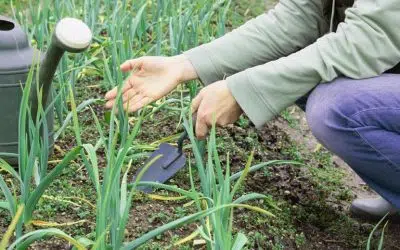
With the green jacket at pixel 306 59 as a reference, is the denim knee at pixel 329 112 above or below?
below

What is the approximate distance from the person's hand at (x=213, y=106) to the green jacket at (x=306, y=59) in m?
0.02

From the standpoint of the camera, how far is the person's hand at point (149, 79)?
6.88ft

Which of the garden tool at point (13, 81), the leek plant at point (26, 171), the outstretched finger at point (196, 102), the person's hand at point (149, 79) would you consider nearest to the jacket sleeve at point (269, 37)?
the person's hand at point (149, 79)

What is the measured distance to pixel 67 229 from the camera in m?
1.93

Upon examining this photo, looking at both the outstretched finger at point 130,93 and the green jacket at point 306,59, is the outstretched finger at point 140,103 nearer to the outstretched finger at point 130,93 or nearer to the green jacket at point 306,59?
the outstretched finger at point 130,93

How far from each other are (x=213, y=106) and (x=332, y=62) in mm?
316

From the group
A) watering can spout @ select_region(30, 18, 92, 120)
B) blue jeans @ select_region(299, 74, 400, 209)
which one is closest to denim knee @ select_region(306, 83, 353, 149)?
blue jeans @ select_region(299, 74, 400, 209)

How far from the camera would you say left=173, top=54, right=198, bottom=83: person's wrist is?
7.14ft

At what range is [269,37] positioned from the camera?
7.57 feet

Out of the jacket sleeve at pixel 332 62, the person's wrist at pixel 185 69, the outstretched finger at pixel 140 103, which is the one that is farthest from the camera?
the person's wrist at pixel 185 69

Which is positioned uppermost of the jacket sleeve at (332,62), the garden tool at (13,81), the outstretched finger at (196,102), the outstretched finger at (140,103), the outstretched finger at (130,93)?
the garden tool at (13,81)

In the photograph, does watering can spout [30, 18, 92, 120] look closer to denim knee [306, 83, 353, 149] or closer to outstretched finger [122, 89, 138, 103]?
outstretched finger [122, 89, 138, 103]

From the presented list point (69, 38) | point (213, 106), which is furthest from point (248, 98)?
point (69, 38)

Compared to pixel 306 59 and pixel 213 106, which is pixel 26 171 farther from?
pixel 306 59
